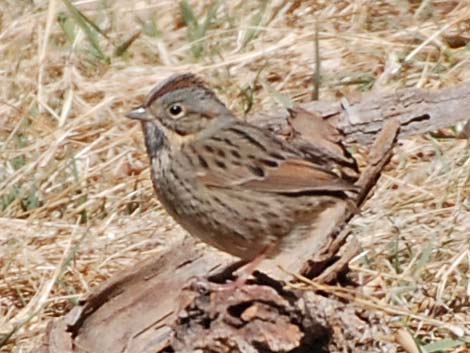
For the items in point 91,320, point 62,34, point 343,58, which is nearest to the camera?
point 91,320

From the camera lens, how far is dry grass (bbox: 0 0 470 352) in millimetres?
5297

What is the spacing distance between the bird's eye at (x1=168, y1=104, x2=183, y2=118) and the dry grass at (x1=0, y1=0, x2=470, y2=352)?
689 millimetres

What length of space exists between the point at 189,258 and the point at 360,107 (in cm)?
71

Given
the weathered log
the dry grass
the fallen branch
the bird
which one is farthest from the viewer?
the dry grass

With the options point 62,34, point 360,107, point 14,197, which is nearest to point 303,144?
point 360,107

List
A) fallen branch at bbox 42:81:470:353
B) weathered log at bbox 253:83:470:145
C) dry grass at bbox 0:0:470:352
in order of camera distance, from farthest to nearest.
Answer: dry grass at bbox 0:0:470:352 < weathered log at bbox 253:83:470:145 < fallen branch at bbox 42:81:470:353

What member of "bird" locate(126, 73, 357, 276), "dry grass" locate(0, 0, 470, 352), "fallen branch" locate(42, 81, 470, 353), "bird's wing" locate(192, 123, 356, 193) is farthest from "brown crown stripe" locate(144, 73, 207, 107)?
"dry grass" locate(0, 0, 470, 352)

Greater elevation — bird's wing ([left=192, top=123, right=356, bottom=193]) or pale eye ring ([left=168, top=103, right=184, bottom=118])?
pale eye ring ([left=168, top=103, right=184, bottom=118])

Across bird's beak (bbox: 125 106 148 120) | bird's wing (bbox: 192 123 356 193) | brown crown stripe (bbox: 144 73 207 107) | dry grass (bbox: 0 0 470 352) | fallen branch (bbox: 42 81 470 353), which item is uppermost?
brown crown stripe (bbox: 144 73 207 107)

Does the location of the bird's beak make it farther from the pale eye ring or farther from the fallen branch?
the fallen branch

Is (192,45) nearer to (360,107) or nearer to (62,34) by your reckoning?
(62,34)

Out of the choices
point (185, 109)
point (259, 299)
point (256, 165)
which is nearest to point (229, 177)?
point (256, 165)

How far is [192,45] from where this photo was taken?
6984mm

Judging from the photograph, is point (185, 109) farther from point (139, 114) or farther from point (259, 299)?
point (259, 299)
